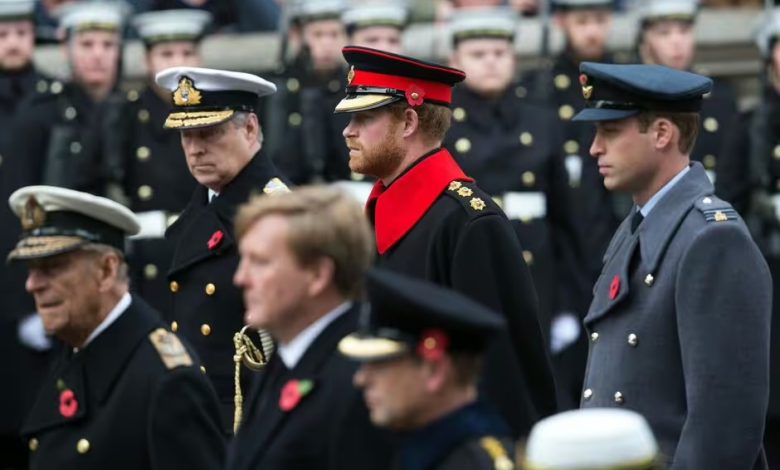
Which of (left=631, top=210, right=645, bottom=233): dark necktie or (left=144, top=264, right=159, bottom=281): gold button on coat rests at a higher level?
(left=631, top=210, right=645, bottom=233): dark necktie

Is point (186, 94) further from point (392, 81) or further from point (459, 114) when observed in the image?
point (459, 114)

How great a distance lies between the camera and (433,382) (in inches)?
190

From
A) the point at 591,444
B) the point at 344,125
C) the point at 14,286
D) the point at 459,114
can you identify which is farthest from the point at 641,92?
the point at 14,286

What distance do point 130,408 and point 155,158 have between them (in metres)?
5.99

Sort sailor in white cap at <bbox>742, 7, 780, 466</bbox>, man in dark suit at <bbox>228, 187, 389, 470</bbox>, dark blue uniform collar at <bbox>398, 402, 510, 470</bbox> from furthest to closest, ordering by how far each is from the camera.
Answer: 1. sailor in white cap at <bbox>742, 7, 780, 466</bbox>
2. man in dark suit at <bbox>228, 187, 389, 470</bbox>
3. dark blue uniform collar at <bbox>398, 402, 510, 470</bbox>

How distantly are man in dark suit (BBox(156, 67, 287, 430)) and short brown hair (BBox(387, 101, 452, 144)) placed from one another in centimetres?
65

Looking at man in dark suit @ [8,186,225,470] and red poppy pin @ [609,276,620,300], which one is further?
red poppy pin @ [609,276,620,300]

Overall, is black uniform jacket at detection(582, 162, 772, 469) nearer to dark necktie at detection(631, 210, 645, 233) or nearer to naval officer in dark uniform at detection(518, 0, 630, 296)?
dark necktie at detection(631, 210, 645, 233)

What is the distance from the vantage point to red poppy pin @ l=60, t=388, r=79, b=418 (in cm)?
599

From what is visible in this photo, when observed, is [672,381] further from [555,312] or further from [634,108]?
[555,312]

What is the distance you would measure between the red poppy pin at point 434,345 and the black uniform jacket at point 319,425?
42cm

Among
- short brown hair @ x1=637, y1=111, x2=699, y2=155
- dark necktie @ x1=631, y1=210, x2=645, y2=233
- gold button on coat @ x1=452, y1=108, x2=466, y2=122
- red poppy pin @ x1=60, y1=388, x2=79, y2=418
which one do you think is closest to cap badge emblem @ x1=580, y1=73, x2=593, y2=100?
short brown hair @ x1=637, y1=111, x2=699, y2=155

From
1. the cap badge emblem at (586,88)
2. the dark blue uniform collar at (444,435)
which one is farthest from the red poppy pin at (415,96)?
the dark blue uniform collar at (444,435)

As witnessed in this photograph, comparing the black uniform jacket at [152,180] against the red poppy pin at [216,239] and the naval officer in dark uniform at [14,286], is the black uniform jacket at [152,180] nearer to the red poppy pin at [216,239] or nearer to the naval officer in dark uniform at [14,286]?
the naval officer in dark uniform at [14,286]
